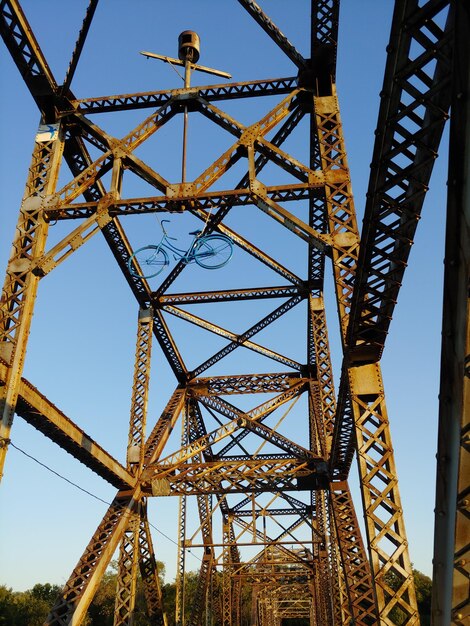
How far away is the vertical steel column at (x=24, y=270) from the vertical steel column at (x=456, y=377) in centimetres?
689

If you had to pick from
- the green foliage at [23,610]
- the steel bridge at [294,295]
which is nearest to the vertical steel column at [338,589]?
the steel bridge at [294,295]

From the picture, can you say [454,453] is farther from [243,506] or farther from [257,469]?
[243,506]

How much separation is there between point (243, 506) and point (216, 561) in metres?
5.09

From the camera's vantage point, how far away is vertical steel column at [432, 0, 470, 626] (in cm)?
275

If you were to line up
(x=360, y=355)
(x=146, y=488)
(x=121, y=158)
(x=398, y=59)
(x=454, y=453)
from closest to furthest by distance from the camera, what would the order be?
(x=454, y=453), (x=398, y=59), (x=360, y=355), (x=121, y=158), (x=146, y=488)

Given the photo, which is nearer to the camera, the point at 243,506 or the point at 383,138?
the point at 383,138

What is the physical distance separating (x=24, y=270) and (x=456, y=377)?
848 centimetres

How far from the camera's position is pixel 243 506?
26.6 meters

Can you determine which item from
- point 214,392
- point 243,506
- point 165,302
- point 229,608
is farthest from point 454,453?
point 229,608

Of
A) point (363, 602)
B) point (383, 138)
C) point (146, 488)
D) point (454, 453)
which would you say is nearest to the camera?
point (454, 453)

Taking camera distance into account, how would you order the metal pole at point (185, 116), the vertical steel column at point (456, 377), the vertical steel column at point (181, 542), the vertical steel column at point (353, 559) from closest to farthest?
the vertical steel column at point (456, 377)
the vertical steel column at point (353, 559)
the metal pole at point (185, 116)
the vertical steel column at point (181, 542)

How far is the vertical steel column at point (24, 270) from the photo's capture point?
8.29 meters

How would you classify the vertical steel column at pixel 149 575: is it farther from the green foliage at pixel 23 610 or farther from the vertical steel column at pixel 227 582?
the green foliage at pixel 23 610

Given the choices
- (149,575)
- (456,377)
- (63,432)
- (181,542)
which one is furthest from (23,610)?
(456,377)
